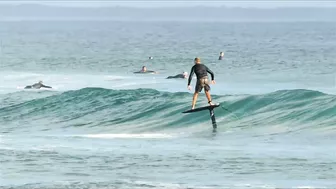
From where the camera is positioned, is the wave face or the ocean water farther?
the wave face

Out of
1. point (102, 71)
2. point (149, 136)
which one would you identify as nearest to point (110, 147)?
point (149, 136)

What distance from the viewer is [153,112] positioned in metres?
36.6

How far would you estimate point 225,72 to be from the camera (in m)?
57.4

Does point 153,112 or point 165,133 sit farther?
point 153,112

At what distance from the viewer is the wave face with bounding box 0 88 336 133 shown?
104 feet

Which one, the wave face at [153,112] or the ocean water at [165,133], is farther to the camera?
the wave face at [153,112]

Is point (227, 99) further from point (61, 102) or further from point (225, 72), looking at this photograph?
point (225, 72)

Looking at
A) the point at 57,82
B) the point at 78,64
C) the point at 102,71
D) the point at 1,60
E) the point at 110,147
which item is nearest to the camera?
the point at 110,147

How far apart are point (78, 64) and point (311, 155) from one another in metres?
46.9

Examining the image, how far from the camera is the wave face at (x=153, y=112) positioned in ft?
104

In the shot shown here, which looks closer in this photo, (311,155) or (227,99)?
(311,155)

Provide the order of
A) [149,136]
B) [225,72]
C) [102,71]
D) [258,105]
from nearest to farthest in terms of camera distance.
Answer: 1. [149,136]
2. [258,105]
3. [225,72]
4. [102,71]

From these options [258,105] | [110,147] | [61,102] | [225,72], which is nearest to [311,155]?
[110,147]

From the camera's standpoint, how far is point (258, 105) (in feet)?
115
